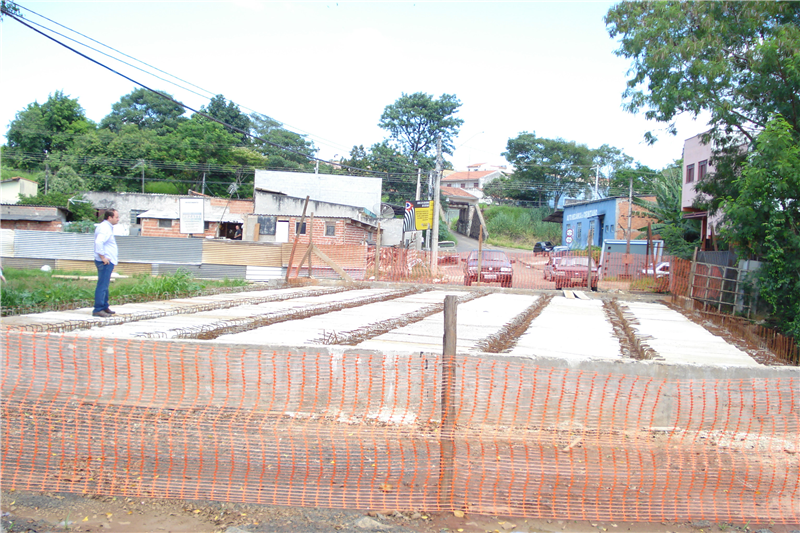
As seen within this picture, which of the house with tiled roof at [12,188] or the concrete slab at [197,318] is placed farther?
the house with tiled roof at [12,188]

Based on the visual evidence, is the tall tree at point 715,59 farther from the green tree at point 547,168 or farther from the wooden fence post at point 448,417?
the green tree at point 547,168

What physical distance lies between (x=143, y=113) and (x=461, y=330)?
70.9 metres

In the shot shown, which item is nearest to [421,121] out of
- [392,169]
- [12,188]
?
[392,169]

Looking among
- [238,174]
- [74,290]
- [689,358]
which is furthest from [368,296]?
[238,174]

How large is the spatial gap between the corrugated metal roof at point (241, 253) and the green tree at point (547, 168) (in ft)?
146

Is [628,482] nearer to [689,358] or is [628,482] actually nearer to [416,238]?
[689,358]

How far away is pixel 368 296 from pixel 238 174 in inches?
1734

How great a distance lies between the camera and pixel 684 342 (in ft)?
28.3

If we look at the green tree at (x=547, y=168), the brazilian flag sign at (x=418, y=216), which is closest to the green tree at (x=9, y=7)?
the brazilian flag sign at (x=418, y=216)

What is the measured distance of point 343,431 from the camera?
4977mm

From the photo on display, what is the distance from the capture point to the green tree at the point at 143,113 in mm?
67269

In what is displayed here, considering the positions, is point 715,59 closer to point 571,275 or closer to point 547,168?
point 571,275

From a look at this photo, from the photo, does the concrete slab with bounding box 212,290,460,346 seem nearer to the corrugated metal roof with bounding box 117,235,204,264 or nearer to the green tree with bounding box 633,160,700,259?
the corrugated metal roof with bounding box 117,235,204,264

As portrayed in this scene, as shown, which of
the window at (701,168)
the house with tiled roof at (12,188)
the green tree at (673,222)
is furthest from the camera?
the house with tiled roof at (12,188)
